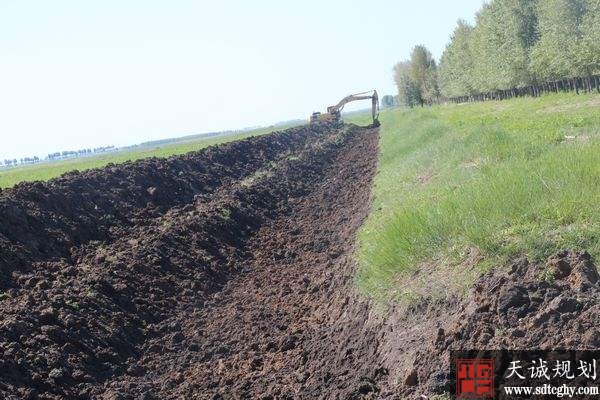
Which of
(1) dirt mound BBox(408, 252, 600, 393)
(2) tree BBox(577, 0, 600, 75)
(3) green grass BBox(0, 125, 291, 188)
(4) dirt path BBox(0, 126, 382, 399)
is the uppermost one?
(2) tree BBox(577, 0, 600, 75)

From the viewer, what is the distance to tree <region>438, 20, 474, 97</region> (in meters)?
68.4

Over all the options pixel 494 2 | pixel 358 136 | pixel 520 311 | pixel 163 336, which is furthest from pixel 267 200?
pixel 494 2

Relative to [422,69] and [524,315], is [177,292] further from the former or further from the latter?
[422,69]

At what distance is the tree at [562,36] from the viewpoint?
1499 inches

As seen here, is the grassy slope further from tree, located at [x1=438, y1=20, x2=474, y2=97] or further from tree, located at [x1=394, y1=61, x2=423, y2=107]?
tree, located at [x1=394, y1=61, x2=423, y2=107]

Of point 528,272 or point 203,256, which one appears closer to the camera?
point 528,272

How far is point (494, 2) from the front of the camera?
175 feet

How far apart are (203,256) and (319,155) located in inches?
777

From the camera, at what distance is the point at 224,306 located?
35.4 feet

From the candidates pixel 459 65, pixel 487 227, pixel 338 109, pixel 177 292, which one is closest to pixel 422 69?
pixel 459 65

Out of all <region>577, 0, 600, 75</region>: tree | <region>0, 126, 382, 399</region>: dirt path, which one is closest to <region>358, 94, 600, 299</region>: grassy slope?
<region>0, 126, 382, 399</region>: dirt path

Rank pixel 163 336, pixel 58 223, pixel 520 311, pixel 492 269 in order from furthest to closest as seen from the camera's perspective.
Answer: pixel 58 223
pixel 163 336
pixel 492 269
pixel 520 311

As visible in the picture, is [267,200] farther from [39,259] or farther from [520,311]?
[520,311]

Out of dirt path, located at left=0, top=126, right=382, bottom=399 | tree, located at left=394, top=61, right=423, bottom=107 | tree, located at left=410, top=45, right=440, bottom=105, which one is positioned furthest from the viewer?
tree, located at left=394, top=61, right=423, bottom=107
